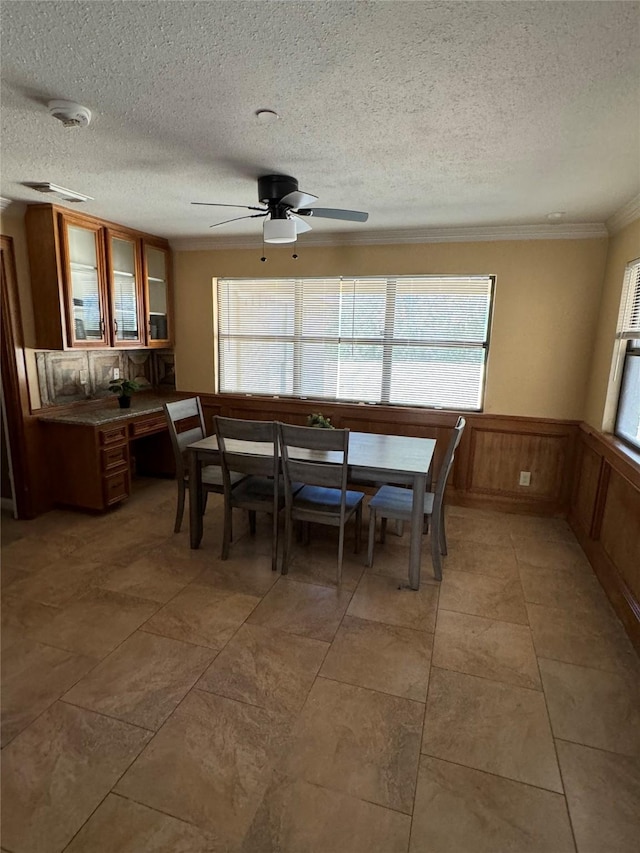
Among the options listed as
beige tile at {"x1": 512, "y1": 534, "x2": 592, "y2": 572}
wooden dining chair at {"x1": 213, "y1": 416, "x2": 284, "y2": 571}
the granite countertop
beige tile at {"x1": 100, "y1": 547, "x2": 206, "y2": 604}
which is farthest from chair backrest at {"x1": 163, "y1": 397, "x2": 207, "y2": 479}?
beige tile at {"x1": 512, "y1": 534, "x2": 592, "y2": 572}

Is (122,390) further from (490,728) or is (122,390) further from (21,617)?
(490,728)

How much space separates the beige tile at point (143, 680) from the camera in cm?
185

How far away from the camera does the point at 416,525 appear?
8.84 feet

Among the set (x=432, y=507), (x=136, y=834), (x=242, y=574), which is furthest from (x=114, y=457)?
(x=136, y=834)

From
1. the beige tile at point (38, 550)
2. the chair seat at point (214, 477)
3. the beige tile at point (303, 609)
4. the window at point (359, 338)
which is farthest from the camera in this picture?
the window at point (359, 338)

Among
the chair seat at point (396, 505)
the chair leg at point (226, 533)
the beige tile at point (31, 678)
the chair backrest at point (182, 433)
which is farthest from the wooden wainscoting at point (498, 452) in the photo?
the beige tile at point (31, 678)

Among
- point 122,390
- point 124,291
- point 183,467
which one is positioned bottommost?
point 183,467

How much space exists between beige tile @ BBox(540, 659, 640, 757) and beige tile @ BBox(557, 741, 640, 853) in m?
0.06

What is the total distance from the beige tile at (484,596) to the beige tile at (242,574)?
3.53 ft

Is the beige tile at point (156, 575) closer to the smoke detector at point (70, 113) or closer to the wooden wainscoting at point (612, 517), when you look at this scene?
the smoke detector at point (70, 113)

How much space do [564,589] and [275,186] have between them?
9.78 feet

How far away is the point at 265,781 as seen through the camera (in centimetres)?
157

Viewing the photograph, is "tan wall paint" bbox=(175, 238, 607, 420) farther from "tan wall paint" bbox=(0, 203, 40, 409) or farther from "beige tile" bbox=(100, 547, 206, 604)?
"beige tile" bbox=(100, 547, 206, 604)

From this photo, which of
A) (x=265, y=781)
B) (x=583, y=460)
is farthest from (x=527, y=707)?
(x=583, y=460)
